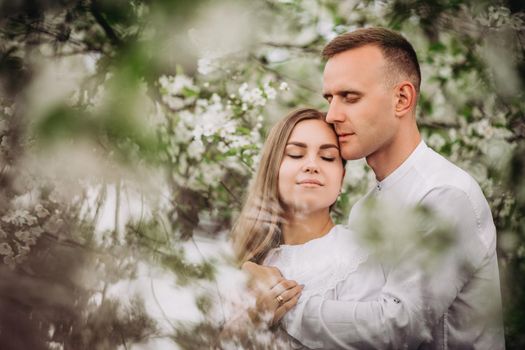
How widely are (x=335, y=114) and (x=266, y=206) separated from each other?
18 cm

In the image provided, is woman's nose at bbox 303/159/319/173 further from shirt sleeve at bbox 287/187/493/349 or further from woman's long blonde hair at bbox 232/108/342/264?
shirt sleeve at bbox 287/187/493/349

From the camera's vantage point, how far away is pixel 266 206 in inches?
36.9

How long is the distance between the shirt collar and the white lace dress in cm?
9

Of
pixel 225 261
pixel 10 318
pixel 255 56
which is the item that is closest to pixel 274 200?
pixel 225 261

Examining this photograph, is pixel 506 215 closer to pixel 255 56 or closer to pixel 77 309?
pixel 255 56

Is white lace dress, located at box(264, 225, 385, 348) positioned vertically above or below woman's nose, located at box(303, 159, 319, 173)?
below

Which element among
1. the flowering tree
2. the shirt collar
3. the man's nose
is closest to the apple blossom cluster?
the flowering tree

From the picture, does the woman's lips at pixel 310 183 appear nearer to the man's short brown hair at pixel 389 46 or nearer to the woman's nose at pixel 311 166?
the woman's nose at pixel 311 166

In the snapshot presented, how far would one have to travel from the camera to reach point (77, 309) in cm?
102

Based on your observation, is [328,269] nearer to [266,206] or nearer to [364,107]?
[266,206]

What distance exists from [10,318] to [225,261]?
421 mm

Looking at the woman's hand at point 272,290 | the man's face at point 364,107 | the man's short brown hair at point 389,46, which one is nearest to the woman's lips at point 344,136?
the man's face at point 364,107

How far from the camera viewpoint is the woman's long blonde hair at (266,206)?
92cm

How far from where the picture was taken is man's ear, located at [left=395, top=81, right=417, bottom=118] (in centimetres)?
90
